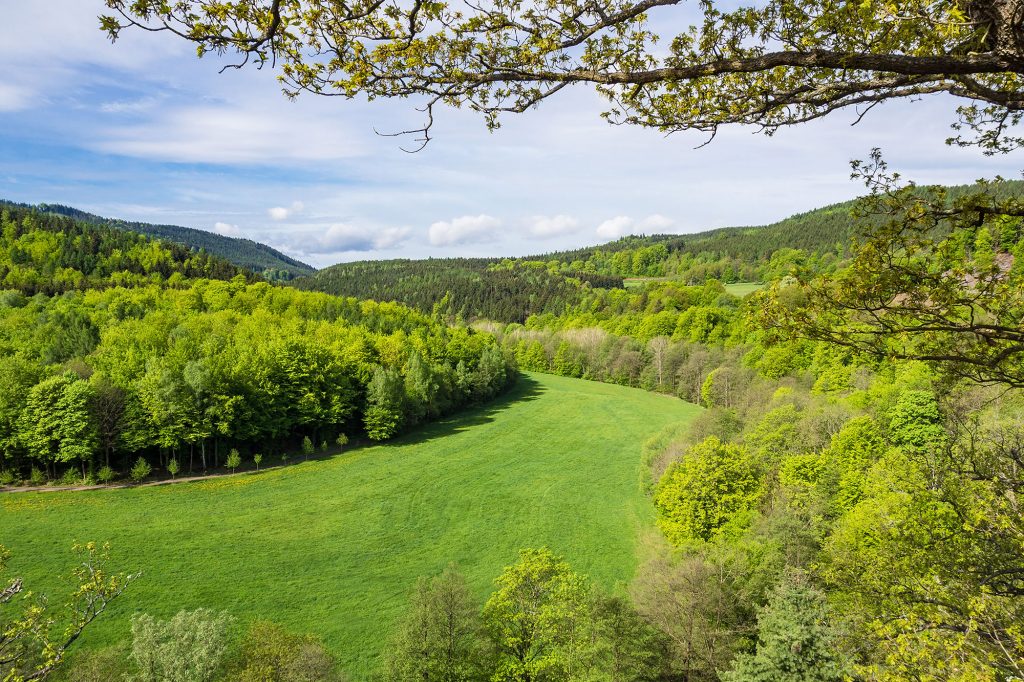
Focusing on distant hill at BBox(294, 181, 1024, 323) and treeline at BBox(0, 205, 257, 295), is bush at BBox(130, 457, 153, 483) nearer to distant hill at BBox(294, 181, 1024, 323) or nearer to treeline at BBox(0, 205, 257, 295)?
treeline at BBox(0, 205, 257, 295)

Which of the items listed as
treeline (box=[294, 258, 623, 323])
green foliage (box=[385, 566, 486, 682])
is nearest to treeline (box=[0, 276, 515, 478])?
green foliage (box=[385, 566, 486, 682])

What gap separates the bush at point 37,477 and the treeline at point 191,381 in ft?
2.24

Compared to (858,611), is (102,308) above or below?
above

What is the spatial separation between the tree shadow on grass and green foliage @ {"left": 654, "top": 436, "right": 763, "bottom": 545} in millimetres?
29607

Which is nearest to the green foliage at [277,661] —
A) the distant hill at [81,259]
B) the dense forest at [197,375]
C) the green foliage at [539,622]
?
the green foliage at [539,622]

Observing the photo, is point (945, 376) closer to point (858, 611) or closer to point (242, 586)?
point (858, 611)

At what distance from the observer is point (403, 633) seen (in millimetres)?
15258

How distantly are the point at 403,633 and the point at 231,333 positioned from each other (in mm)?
49829

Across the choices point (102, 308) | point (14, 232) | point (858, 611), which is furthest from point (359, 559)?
point (14, 232)

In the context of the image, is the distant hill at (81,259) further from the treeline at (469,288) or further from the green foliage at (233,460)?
the green foliage at (233,460)

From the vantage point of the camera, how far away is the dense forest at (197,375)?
35625 mm

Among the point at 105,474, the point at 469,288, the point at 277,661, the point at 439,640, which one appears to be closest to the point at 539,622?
the point at 439,640

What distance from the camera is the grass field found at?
22.3 metres

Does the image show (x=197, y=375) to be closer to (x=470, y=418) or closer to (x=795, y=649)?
(x=470, y=418)
